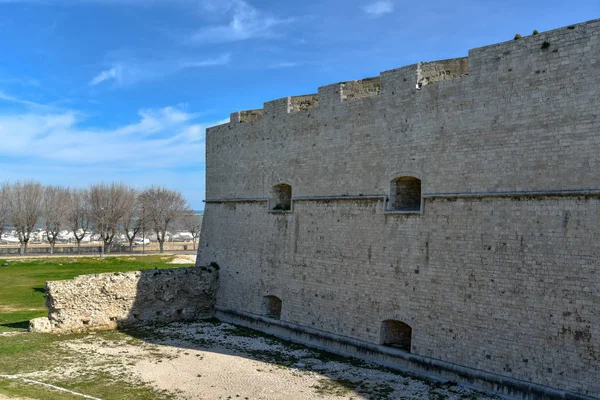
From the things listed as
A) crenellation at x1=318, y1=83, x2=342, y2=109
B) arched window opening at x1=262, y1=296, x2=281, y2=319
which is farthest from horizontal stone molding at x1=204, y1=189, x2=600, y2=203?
arched window opening at x1=262, y1=296, x2=281, y2=319

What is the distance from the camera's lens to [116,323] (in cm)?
1564

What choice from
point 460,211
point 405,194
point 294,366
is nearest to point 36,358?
point 294,366

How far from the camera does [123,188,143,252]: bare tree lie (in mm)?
49969

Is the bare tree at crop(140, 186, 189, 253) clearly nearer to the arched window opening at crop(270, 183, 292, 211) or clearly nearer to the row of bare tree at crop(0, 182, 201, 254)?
the row of bare tree at crop(0, 182, 201, 254)

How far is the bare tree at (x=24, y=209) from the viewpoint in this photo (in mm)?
46225

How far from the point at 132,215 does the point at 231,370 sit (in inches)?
1709

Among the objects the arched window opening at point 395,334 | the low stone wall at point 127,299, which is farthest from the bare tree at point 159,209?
the arched window opening at point 395,334

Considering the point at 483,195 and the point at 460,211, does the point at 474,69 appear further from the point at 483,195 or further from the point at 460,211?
the point at 460,211

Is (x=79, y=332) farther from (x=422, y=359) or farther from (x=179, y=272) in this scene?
(x=422, y=359)

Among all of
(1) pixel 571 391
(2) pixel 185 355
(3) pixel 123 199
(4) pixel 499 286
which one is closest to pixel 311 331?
(2) pixel 185 355

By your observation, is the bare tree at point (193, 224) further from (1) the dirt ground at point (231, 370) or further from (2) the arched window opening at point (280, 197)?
(1) the dirt ground at point (231, 370)

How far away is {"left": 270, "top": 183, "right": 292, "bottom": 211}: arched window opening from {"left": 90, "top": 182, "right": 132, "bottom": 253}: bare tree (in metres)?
34.9

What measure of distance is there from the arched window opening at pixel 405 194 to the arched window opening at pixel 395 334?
2.75 meters

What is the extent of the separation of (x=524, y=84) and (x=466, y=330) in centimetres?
497
